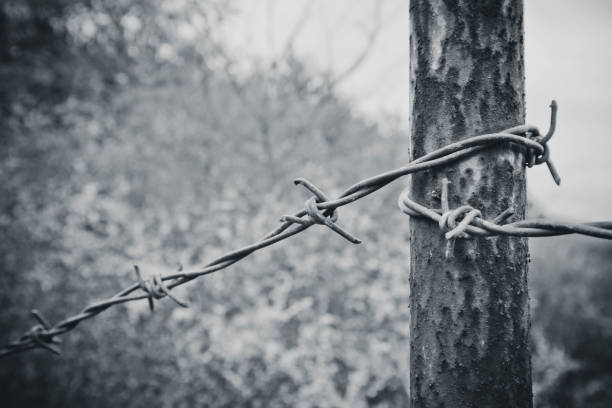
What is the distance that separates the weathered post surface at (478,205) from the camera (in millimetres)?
728

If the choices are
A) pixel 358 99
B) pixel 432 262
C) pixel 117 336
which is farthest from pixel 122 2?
pixel 432 262

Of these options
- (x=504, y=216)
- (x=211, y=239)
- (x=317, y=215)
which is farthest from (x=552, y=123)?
(x=211, y=239)

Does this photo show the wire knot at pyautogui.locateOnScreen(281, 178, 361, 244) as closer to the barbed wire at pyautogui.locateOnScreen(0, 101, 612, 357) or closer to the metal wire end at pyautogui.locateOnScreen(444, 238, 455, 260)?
the barbed wire at pyautogui.locateOnScreen(0, 101, 612, 357)

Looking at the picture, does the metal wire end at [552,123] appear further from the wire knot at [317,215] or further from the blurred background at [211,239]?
the blurred background at [211,239]

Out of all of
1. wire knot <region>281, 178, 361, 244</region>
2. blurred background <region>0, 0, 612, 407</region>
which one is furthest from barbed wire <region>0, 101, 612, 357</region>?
blurred background <region>0, 0, 612, 407</region>

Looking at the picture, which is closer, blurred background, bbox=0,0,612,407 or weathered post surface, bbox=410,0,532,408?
weathered post surface, bbox=410,0,532,408

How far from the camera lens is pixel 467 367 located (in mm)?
737

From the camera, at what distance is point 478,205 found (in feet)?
2.39

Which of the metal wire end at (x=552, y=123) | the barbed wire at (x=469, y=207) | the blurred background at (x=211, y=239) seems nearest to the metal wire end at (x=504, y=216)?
the barbed wire at (x=469, y=207)

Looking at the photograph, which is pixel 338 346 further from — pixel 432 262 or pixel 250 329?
pixel 432 262

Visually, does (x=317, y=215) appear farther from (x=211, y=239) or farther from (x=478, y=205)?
(x=211, y=239)

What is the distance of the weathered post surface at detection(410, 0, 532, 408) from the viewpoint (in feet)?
2.39

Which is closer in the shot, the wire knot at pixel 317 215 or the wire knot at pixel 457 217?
the wire knot at pixel 457 217

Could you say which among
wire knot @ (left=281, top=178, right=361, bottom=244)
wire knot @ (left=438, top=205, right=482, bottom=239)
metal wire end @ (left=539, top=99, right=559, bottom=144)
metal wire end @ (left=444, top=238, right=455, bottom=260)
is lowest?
metal wire end @ (left=444, top=238, right=455, bottom=260)
